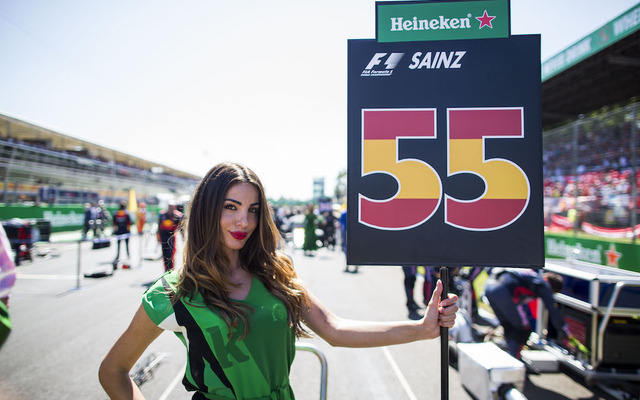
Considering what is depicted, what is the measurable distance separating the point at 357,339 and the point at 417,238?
545 millimetres

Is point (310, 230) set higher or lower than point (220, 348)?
lower

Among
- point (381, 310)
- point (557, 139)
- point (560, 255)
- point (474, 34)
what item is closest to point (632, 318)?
point (381, 310)

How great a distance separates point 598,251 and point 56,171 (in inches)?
1146

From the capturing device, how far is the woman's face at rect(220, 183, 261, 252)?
1451mm

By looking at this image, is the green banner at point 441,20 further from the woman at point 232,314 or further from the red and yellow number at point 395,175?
the woman at point 232,314

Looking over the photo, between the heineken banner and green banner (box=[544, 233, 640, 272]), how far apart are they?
4915 millimetres

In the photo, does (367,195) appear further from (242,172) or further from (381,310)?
(381,310)

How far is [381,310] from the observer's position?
5891mm

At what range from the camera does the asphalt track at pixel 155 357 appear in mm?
3332

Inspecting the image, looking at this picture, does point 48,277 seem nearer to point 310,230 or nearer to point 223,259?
point 310,230

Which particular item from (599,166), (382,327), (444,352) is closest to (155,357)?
(382,327)

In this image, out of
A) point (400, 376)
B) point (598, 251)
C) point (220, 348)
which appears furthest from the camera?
point (598, 251)

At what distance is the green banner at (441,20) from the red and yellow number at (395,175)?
1.18ft

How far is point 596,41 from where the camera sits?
8.72 metres
